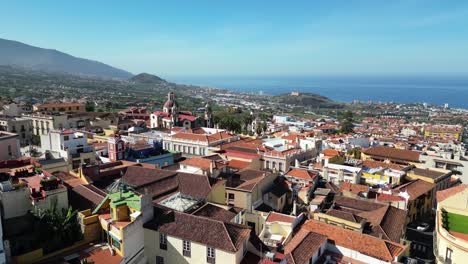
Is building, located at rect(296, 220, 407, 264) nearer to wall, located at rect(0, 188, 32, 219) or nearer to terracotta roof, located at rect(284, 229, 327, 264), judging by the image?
terracotta roof, located at rect(284, 229, 327, 264)

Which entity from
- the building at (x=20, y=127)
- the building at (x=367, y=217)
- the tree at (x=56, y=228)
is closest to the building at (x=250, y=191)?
the building at (x=367, y=217)

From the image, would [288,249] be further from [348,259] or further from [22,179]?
[22,179]

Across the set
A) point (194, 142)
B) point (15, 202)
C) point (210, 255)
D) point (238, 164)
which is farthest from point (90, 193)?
point (194, 142)

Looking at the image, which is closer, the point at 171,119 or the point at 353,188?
the point at 353,188

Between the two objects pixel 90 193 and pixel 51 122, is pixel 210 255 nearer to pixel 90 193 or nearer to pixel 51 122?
pixel 90 193

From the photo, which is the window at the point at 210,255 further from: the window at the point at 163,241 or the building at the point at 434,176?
the building at the point at 434,176

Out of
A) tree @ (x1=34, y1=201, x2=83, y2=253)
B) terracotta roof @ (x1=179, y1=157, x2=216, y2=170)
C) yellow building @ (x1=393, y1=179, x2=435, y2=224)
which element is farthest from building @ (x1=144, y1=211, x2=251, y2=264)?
yellow building @ (x1=393, y1=179, x2=435, y2=224)
